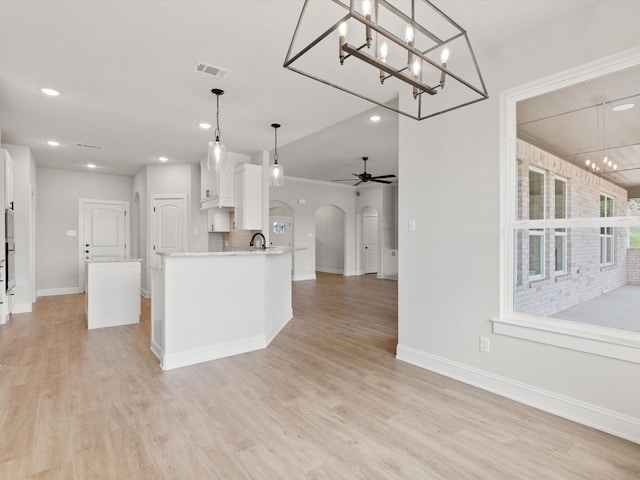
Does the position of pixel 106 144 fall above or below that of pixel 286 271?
above

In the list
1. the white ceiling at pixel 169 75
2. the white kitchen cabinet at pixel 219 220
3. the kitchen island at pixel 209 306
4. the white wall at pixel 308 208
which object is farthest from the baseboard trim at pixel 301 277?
the kitchen island at pixel 209 306

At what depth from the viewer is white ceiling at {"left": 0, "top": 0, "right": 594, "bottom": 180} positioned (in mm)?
2389

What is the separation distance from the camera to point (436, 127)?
10.4 ft

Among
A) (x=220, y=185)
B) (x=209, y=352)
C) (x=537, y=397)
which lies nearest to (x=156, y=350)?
(x=209, y=352)

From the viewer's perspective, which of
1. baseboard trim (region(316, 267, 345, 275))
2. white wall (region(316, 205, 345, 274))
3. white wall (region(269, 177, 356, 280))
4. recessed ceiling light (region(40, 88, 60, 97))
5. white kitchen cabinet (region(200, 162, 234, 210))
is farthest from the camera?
white wall (region(316, 205, 345, 274))

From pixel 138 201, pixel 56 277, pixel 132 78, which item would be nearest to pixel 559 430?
pixel 132 78

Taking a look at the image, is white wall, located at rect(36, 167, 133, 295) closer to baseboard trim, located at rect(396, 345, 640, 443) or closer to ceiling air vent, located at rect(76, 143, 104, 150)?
ceiling air vent, located at rect(76, 143, 104, 150)

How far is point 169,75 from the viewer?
129 inches

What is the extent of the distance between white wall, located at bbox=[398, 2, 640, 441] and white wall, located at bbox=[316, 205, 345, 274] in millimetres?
7984

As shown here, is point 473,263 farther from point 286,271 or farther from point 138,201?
point 138,201

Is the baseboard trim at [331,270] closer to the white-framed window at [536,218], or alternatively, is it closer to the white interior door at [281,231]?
the white interior door at [281,231]

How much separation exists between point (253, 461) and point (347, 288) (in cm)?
648

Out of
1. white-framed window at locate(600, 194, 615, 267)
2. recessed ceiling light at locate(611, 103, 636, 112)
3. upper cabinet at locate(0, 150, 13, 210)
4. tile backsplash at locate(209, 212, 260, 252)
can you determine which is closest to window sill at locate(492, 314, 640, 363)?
white-framed window at locate(600, 194, 615, 267)

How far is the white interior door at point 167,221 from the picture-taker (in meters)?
7.05
